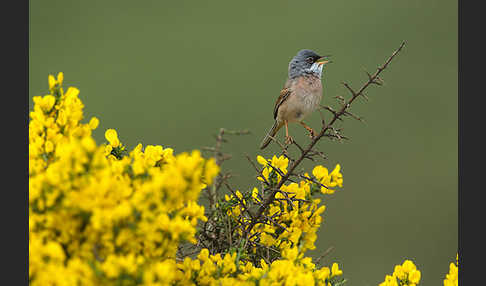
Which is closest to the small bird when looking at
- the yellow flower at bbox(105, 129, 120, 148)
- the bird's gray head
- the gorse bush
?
the bird's gray head

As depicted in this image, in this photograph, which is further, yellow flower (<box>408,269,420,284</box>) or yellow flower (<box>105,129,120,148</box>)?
yellow flower (<box>105,129,120,148</box>)

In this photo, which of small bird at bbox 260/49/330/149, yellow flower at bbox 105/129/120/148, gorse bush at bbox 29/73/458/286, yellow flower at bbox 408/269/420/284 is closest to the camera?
gorse bush at bbox 29/73/458/286

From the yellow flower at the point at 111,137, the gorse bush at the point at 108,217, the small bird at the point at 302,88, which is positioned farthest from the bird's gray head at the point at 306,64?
the gorse bush at the point at 108,217

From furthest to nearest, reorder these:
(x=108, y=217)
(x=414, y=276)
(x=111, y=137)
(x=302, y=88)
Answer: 1. (x=302, y=88)
2. (x=111, y=137)
3. (x=414, y=276)
4. (x=108, y=217)

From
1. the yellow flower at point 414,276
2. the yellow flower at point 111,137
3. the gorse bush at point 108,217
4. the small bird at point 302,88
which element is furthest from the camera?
the small bird at point 302,88

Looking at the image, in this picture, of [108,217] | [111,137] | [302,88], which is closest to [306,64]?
[302,88]

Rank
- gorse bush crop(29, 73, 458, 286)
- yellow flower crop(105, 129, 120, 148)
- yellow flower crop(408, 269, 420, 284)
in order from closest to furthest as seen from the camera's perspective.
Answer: gorse bush crop(29, 73, 458, 286), yellow flower crop(408, 269, 420, 284), yellow flower crop(105, 129, 120, 148)

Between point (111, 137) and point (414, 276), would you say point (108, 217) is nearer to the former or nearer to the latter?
point (111, 137)

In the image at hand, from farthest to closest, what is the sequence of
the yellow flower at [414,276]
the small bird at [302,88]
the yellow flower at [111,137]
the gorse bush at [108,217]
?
1. the small bird at [302,88]
2. the yellow flower at [111,137]
3. the yellow flower at [414,276]
4. the gorse bush at [108,217]

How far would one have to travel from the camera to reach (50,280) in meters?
2.08

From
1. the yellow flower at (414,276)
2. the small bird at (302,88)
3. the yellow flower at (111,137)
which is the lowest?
the yellow flower at (414,276)

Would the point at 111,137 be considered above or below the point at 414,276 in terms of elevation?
above

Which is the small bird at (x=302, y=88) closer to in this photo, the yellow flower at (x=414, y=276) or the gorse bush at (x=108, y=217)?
the yellow flower at (x=414, y=276)

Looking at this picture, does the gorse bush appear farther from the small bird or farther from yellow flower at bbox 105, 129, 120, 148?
the small bird
